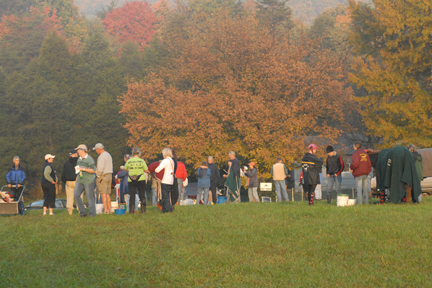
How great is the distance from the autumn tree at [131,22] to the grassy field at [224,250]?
73127mm

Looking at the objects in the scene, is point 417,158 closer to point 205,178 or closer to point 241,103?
point 205,178

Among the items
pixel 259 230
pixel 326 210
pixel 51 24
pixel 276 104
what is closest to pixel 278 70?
pixel 276 104

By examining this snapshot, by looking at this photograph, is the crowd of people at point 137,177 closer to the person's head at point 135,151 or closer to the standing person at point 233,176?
the person's head at point 135,151

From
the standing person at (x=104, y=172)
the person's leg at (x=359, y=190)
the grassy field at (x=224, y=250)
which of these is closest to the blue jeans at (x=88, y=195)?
the grassy field at (x=224, y=250)

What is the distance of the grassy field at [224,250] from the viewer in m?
7.00

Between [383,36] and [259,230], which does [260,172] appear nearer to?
[383,36]

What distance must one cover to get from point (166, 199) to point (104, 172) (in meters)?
2.08

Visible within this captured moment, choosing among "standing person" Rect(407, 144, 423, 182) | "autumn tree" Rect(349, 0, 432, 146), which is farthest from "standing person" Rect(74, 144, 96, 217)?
"autumn tree" Rect(349, 0, 432, 146)

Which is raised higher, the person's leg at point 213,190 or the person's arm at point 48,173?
the person's arm at point 48,173

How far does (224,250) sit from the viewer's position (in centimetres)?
854

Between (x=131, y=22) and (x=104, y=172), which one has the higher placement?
→ (x=131, y=22)

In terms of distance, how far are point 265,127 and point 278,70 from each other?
4536 mm

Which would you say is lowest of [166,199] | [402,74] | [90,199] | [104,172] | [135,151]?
[166,199]

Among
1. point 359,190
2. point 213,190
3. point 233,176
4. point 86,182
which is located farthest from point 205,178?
point 86,182
